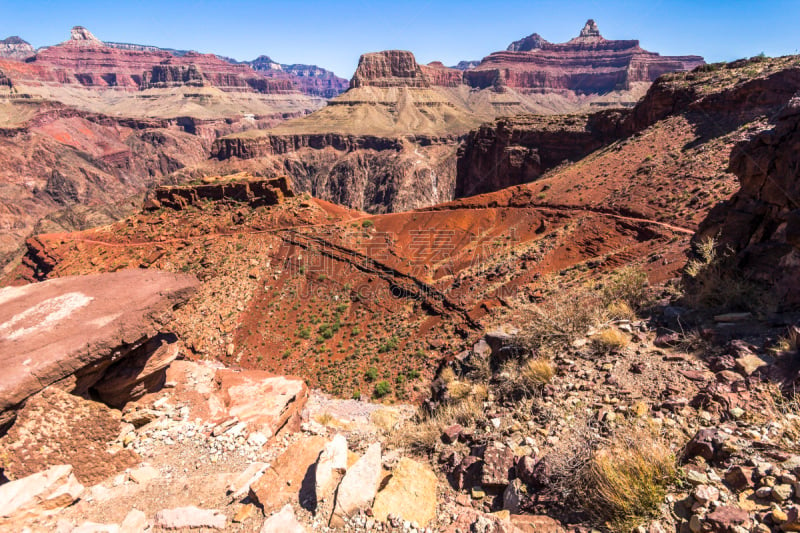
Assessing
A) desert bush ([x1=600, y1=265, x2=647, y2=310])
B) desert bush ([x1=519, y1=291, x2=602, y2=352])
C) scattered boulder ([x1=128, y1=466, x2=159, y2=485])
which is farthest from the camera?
desert bush ([x1=600, y1=265, x2=647, y2=310])

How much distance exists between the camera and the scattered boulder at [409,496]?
A: 4.99 m

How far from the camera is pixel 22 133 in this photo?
11450cm

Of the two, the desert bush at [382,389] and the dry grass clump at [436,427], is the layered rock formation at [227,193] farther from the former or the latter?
the dry grass clump at [436,427]

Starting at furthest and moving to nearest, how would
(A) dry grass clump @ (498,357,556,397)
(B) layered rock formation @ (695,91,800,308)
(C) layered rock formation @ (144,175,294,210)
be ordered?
(C) layered rock formation @ (144,175,294,210) < (A) dry grass clump @ (498,357,556,397) < (B) layered rock formation @ (695,91,800,308)

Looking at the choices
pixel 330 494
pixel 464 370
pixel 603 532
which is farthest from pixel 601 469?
pixel 464 370

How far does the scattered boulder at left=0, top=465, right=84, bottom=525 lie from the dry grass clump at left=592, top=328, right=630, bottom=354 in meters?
9.91

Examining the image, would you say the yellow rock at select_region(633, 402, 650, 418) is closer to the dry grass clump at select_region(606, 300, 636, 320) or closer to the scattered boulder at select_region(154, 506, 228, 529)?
the dry grass clump at select_region(606, 300, 636, 320)

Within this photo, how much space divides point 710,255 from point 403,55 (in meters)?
178

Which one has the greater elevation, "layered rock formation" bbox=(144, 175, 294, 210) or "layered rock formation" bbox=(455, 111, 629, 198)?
"layered rock formation" bbox=(455, 111, 629, 198)

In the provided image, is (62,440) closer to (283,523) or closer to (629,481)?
(283,523)

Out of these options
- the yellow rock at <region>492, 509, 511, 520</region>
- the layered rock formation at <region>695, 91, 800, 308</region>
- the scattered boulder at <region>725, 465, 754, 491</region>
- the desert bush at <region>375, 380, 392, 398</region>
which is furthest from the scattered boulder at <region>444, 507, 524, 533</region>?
the desert bush at <region>375, 380, 392, 398</region>

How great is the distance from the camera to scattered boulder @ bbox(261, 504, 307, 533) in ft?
16.9

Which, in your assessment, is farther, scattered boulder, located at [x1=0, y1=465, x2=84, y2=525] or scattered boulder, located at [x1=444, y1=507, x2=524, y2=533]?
scattered boulder, located at [x1=0, y1=465, x2=84, y2=525]

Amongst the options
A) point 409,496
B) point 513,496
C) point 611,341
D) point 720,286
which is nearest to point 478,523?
point 513,496
